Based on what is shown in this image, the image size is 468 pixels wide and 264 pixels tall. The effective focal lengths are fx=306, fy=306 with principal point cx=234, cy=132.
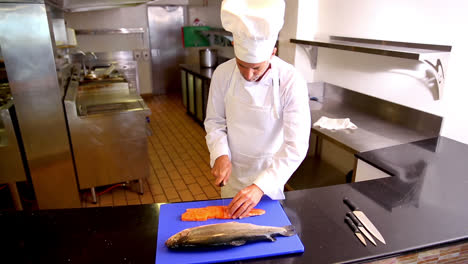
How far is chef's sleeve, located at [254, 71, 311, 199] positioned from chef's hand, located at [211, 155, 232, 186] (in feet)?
0.49

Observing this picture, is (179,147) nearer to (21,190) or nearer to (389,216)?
(21,190)

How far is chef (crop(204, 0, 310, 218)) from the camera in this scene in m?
1.30

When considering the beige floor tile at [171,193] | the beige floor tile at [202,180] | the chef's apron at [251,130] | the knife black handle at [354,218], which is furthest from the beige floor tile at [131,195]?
the knife black handle at [354,218]

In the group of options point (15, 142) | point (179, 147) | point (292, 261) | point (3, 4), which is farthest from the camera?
point (179, 147)

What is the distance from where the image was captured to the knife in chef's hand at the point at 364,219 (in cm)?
116

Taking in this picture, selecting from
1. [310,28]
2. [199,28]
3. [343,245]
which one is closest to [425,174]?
[343,245]

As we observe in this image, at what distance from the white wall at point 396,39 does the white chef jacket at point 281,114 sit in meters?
1.25

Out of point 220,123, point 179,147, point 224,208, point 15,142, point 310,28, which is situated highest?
point 310,28

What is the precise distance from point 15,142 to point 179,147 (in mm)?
2219

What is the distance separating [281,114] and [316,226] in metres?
0.60

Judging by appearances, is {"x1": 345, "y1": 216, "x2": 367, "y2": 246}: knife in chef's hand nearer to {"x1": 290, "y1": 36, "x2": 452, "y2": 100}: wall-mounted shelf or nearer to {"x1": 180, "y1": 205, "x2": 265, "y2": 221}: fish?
{"x1": 180, "y1": 205, "x2": 265, "y2": 221}: fish

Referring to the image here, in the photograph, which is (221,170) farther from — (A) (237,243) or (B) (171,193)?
(B) (171,193)

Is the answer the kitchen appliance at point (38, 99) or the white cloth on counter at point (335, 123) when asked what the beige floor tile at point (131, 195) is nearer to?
the kitchen appliance at point (38, 99)

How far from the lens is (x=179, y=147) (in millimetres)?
4523
